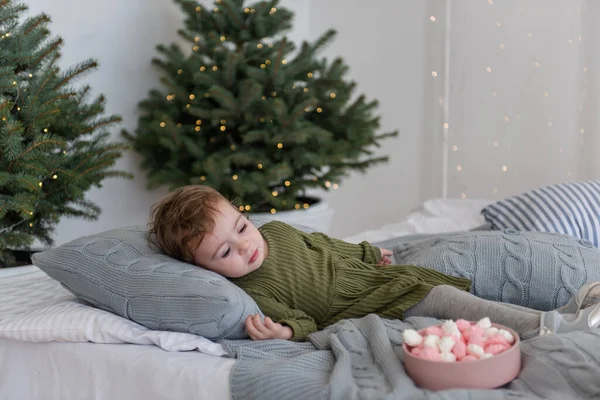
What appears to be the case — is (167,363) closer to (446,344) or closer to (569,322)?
(446,344)

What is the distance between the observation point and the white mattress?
1.46 metres

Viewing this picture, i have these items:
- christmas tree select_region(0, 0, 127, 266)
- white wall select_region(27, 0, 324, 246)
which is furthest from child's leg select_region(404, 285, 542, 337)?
white wall select_region(27, 0, 324, 246)

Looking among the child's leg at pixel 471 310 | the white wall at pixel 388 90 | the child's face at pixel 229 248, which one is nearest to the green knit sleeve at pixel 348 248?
the child's face at pixel 229 248

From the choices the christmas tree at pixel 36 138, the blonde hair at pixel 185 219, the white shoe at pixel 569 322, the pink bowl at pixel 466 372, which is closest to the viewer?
the pink bowl at pixel 466 372

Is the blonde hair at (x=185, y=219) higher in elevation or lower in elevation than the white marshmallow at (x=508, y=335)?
higher

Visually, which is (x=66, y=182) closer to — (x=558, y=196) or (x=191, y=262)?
(x=191, y=262)

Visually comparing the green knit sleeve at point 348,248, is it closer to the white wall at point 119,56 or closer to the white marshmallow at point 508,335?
the white marshmallow at point 508,335

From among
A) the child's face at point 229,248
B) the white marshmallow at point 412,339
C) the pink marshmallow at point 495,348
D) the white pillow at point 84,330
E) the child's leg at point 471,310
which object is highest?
the child's face at point 229,248

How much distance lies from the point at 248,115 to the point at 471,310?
68.5 inches

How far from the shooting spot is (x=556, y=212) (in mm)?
2332

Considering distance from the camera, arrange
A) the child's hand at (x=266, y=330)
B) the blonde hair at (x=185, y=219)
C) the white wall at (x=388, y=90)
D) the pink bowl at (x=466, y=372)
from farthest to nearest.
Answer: the white wall at (x=388, y=90)
the blonde hair at (x=185, y=219)
the child's hand at (x=266, y=330)
the pink bowl at (x=466, y=372)

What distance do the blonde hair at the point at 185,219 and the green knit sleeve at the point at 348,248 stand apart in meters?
0.29

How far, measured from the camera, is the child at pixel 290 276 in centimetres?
162

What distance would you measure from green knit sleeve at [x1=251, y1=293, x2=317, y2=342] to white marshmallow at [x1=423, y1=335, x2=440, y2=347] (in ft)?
1.26
